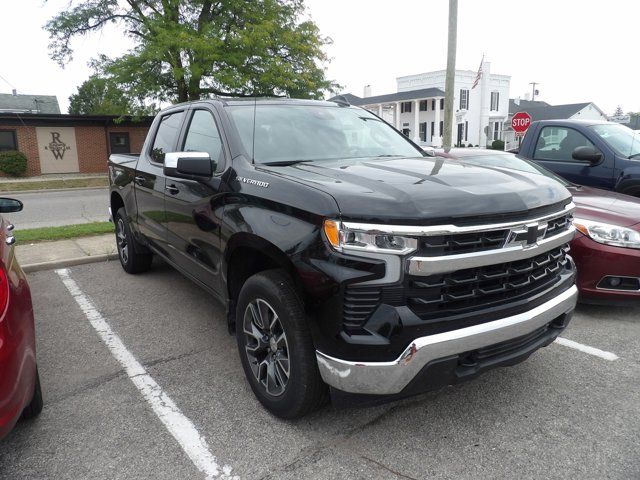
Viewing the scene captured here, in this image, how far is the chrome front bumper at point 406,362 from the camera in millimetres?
2271

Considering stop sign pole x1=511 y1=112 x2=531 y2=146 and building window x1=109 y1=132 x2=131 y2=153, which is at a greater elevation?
stop sign pole x1=511 y1=112 x2=531 y2=146

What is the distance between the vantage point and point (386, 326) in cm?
229

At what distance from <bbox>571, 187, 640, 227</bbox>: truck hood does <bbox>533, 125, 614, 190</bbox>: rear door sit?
1.21 meters

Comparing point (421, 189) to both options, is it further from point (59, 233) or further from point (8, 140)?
point (8, 140)

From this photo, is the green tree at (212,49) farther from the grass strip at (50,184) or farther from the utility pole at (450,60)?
the utility pole at (450,60)

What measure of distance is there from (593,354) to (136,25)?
25485 mm

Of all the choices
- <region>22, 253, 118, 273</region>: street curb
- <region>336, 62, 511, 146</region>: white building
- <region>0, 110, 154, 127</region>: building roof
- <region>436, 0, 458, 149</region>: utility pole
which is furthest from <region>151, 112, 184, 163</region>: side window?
<region>336, 62, 511, 146</region>: white building

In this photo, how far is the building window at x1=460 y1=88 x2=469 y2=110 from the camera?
5028 cm

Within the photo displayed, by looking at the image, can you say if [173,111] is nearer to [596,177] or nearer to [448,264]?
[448,264]

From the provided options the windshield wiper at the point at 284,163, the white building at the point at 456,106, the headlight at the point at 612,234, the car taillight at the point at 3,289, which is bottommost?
the headlight at the point at 612,234

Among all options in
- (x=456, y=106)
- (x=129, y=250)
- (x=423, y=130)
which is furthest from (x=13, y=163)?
(x=456, y=106)

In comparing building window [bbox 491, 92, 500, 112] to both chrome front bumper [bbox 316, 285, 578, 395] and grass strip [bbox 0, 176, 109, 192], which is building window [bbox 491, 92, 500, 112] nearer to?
grass strip [bbox 0, 176, 109, 192]

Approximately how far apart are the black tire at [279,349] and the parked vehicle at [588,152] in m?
5.15

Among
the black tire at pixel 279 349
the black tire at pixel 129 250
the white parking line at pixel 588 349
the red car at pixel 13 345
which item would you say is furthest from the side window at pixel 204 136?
the white parking line at pixel 588 349
